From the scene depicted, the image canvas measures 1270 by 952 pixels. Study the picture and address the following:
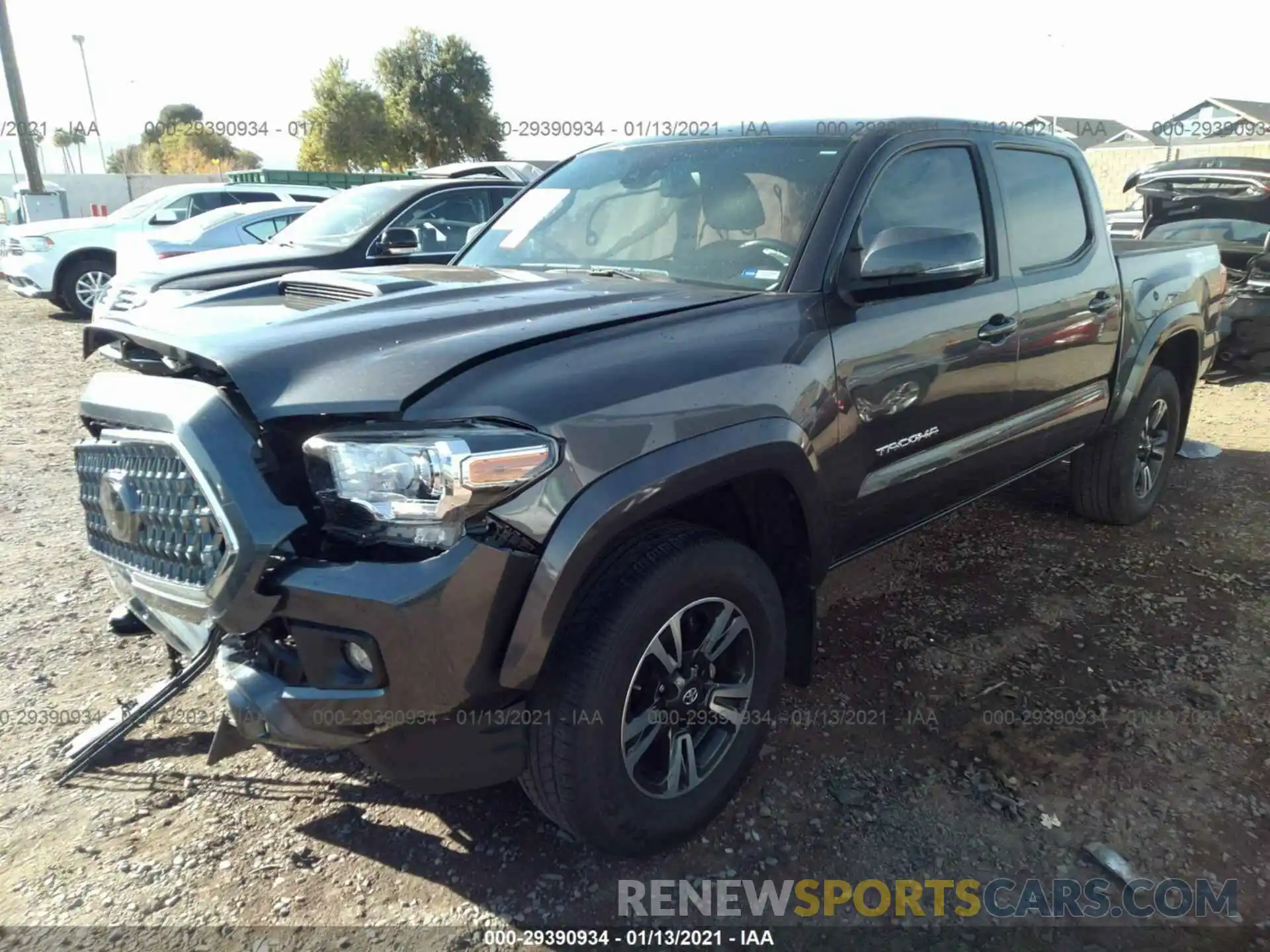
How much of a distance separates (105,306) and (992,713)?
7581 millimetres

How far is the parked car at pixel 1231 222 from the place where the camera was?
7.77 meters

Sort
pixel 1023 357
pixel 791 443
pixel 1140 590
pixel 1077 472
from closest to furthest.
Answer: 1. pixel 791 443
2. pixel 1023 357
3. pixel 1140 590
4. pixel 1077 472

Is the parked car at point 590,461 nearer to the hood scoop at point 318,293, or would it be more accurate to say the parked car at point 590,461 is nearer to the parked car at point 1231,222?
the hood scoop at point 318,293

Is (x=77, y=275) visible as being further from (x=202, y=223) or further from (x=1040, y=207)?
(x=1040, y=207)

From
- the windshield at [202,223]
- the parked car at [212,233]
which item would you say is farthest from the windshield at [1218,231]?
the windshield at [202,223]

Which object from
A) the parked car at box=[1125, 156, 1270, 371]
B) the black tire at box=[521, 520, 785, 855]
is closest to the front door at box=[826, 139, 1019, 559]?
the black tire at box=[521, 520, 785, 855]

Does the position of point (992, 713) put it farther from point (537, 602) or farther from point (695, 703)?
point (537, 602)

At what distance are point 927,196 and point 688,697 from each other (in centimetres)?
199

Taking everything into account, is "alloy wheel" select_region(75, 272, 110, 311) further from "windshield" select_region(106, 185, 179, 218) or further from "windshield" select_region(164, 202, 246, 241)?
"windshield" select_region(164, 202, 246, 241)

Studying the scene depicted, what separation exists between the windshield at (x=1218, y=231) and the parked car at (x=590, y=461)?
19.7ft

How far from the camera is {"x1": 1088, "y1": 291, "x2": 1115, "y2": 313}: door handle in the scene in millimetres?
3961

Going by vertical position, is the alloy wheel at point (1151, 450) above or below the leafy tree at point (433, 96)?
below

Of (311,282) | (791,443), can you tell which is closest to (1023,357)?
(791,443)

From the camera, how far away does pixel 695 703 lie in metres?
2.46
